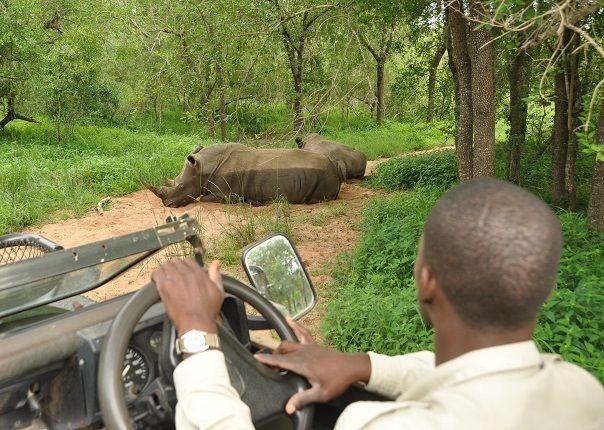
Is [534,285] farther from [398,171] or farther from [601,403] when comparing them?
[398,171]

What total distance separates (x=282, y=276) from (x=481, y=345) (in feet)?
3.89

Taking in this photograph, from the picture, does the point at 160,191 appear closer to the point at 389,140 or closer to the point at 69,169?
the point at 69,169

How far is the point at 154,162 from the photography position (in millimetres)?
12219

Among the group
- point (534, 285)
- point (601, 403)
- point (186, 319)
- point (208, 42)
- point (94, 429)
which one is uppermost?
point (208, 42)

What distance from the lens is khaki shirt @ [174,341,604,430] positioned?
45.9 inches

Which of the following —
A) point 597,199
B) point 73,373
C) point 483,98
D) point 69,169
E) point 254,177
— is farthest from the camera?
point 69,169

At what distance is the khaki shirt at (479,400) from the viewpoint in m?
1.17

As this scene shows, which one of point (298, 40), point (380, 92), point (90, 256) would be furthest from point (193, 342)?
point (380, 92)

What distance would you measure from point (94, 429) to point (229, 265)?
4.79 metres

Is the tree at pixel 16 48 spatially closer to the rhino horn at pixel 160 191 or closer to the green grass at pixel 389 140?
the rhino horn at pixel 160 191

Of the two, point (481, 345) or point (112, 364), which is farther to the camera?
point (112, 364)

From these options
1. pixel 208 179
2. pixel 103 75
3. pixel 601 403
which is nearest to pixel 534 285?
pixel 601 403

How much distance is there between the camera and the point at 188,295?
1.55 metres

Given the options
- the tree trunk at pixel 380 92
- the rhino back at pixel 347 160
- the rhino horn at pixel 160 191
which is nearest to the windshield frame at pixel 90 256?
the rhino horn at pixel 160 191
